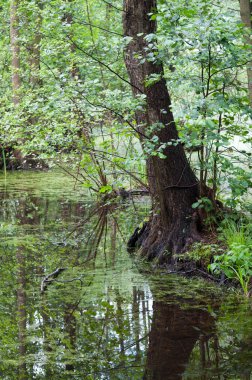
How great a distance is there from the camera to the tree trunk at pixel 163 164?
656 centimetres

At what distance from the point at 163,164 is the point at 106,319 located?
2.25 m

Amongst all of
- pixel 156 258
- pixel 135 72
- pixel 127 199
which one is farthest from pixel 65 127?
pixel 156 258

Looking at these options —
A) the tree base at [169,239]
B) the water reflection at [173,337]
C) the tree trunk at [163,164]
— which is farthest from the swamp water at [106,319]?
→ the tree trunk at [163,164]

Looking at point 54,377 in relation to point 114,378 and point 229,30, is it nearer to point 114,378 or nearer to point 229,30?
point 114,378

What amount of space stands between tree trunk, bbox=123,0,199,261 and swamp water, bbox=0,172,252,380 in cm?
54

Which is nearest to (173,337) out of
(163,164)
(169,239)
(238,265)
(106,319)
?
(106,319)

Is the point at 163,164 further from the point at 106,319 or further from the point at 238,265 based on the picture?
the point at 106,319

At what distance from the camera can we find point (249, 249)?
565 centimetres

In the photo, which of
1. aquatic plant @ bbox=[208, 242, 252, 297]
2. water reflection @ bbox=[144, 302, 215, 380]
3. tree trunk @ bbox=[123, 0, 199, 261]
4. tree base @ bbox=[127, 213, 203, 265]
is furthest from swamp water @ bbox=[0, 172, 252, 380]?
tree trunk @ bbox=[123, 0, 199, 261]

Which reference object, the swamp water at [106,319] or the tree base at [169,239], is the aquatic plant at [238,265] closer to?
the swamp water at [106,319]

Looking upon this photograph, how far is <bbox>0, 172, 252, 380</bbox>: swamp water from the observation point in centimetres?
394

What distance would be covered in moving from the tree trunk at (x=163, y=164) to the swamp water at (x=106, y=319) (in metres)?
0.54

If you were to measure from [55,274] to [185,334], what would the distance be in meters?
2.12

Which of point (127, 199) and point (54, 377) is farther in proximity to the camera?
point (127, 199)
